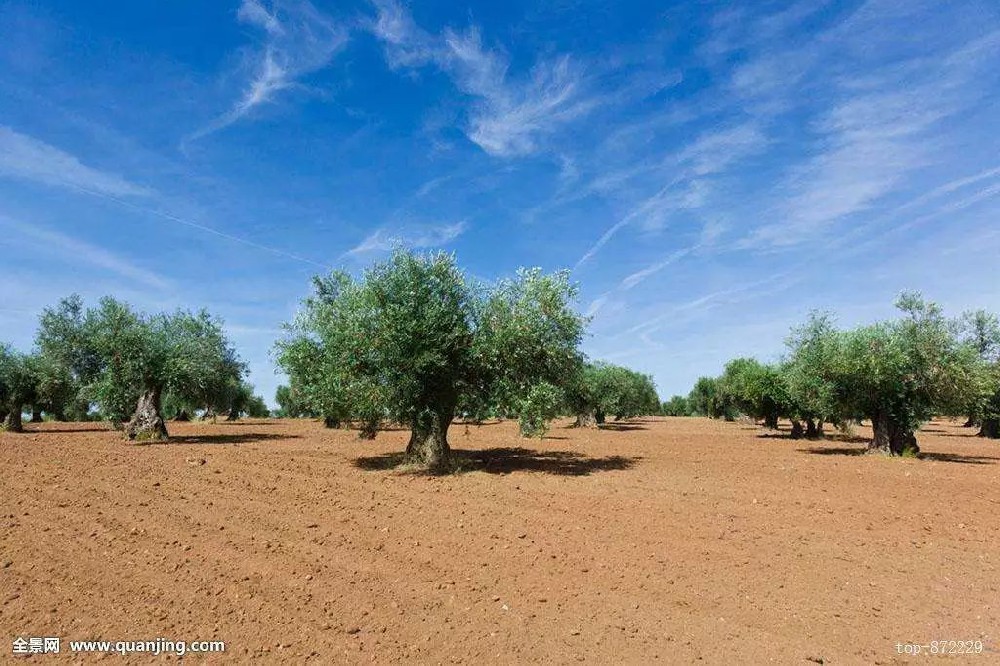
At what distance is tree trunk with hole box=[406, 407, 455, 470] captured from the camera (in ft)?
76.2

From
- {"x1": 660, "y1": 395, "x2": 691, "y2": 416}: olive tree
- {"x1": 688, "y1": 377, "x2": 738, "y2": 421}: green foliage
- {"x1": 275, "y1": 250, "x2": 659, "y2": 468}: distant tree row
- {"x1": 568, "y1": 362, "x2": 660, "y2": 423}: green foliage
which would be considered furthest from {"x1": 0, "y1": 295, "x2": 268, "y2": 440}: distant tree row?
{"x1": 660, "y1": 395, "x2": 691, "y2": 416}: olive tree

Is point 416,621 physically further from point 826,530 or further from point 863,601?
point 826,530

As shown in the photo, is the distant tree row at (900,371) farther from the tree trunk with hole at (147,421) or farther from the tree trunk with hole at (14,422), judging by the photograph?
the tree trunk with hole at (14,422)

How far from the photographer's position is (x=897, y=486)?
788 inches

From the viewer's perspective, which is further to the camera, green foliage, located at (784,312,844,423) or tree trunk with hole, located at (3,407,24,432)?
tree trunk with hole, located at (3,407,24,432)

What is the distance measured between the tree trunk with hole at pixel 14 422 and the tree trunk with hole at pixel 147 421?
1628 centimetres

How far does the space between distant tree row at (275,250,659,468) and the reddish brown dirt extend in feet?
11.3

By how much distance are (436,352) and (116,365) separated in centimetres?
2461

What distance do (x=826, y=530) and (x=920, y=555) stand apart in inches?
80.5

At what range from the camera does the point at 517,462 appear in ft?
85.1

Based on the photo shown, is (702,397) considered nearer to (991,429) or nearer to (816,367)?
(991,429)

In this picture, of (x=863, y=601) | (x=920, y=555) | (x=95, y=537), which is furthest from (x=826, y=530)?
(x=95, y=537)

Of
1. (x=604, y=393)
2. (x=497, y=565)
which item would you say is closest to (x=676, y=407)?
(x=604, y=393)

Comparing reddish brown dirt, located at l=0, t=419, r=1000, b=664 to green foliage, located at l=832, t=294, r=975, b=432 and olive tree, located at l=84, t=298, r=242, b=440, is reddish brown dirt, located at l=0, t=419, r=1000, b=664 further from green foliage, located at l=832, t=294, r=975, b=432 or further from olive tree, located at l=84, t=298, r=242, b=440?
olive tree, located at l=84, t=298, r=242, b=440
